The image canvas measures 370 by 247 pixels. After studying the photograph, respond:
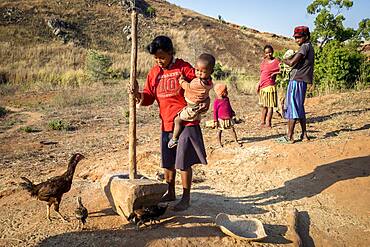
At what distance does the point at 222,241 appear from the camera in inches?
134

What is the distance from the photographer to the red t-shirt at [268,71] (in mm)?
7594

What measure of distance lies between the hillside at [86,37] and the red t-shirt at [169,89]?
17733 mm

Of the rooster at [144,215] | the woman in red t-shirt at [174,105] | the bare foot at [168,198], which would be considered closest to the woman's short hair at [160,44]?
the woman in red t-shirt at [174,105]

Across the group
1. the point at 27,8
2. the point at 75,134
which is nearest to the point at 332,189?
the point at 75,134

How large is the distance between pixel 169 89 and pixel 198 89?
40 cm

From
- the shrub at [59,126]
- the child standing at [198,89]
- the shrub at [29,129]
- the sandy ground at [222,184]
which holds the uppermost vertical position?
the child standing at [198,89]

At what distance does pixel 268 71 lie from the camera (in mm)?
7660

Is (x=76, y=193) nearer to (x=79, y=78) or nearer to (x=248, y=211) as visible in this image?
(x=248, y=211)

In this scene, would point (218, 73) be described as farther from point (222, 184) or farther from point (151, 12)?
point (151, 12)

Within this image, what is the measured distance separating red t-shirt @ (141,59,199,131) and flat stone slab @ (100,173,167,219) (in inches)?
26.5

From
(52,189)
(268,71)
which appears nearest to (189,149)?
(52,189)

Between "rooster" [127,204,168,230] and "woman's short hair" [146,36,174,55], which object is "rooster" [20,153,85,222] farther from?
"woman's short hair" [146,36,174,55]

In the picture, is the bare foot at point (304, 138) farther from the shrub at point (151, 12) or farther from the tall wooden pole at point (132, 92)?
the shrub at point (151, 12)

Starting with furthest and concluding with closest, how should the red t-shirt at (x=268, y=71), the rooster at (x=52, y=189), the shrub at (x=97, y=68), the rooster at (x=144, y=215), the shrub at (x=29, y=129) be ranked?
the shrub at (x=97, y=68)
the shrub at (x=29, y=129)
the red t-shirt at (x=268, y=71)
the rooster at (x=52, y=189)
the rooster at (x=144, y=215)
